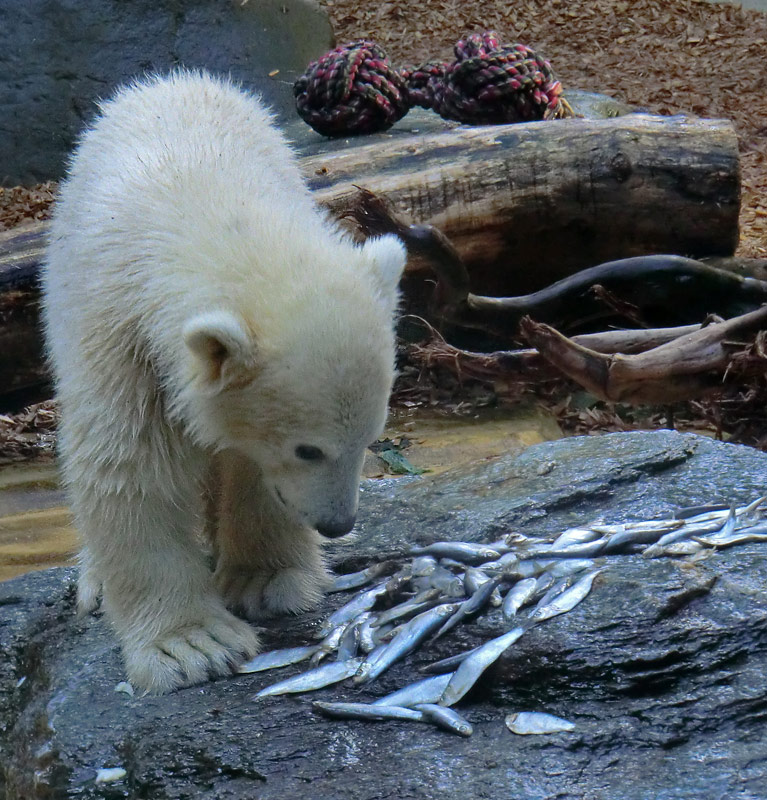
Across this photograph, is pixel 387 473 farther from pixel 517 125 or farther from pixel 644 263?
pixel 517 125

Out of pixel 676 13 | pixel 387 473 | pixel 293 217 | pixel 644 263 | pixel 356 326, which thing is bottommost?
pixel 387 473

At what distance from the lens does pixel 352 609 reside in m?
3.06

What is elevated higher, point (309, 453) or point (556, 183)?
point (556, 183)

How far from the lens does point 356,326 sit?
262 centimetres

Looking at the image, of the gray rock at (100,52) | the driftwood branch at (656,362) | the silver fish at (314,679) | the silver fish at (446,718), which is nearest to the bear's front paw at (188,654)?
the silver fish at (314,679)

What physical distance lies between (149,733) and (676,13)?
12.5 metres

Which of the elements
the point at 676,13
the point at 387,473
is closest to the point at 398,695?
the point at 387,473

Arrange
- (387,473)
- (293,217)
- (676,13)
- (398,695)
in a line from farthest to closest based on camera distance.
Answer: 1. (676,13)
2. (387,473)
3. (293,217)
4. (398,695)

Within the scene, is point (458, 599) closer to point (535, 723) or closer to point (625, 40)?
point (535, 723)

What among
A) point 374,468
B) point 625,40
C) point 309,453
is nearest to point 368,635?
point 309,453

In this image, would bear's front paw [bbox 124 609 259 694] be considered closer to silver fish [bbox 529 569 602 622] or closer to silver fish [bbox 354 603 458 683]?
silver fish [bbox 354 603 458 683]

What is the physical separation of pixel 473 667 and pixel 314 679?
44 centimetres

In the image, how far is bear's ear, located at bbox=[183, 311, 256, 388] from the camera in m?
2.47

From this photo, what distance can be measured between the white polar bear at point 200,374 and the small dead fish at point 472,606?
14.8 inches
